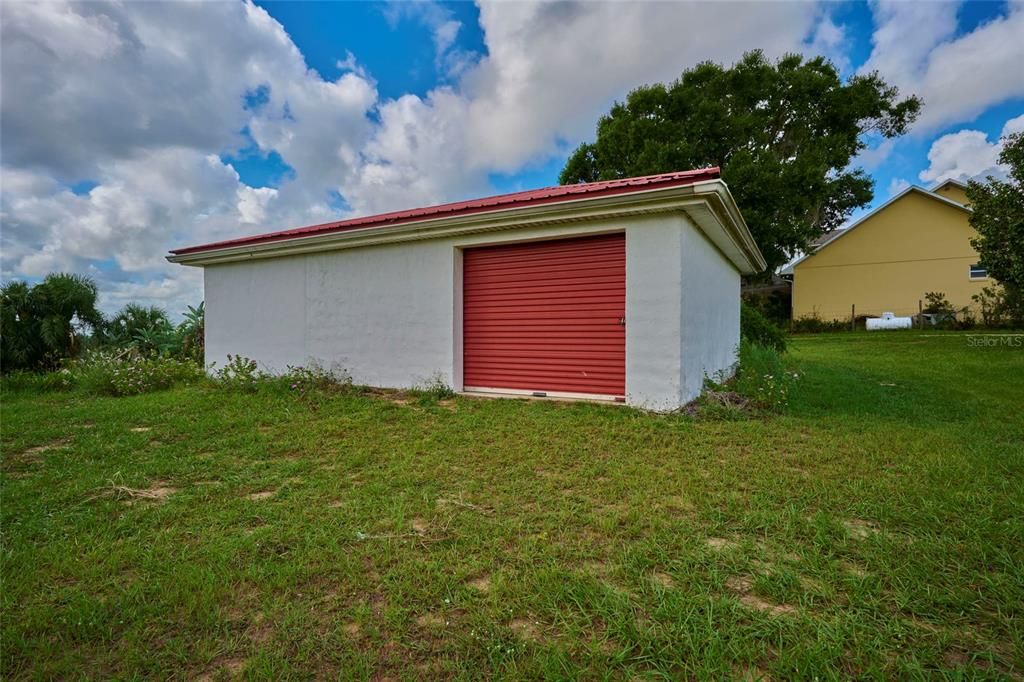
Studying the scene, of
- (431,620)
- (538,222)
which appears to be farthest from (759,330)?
(431,620)

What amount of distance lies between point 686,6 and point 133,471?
10212mm

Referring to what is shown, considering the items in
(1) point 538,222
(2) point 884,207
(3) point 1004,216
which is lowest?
(1) point 538,222

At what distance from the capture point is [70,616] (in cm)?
173

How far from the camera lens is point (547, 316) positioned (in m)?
5.80

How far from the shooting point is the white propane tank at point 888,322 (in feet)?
61.8

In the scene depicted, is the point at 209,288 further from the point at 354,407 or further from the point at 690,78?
the point at 690,78

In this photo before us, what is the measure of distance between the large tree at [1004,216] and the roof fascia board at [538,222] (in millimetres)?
6645

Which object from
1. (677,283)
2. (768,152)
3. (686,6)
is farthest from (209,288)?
(768,152)

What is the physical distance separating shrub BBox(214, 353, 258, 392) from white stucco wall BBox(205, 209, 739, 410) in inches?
7.5

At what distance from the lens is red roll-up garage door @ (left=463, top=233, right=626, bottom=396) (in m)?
5.40

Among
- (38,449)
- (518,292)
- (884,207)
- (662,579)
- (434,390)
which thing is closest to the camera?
(662,579)

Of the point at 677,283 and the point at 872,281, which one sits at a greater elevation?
the point at 872,281

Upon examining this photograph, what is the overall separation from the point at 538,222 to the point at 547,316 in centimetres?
120

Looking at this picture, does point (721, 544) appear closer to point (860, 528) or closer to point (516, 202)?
point (860, 528)
